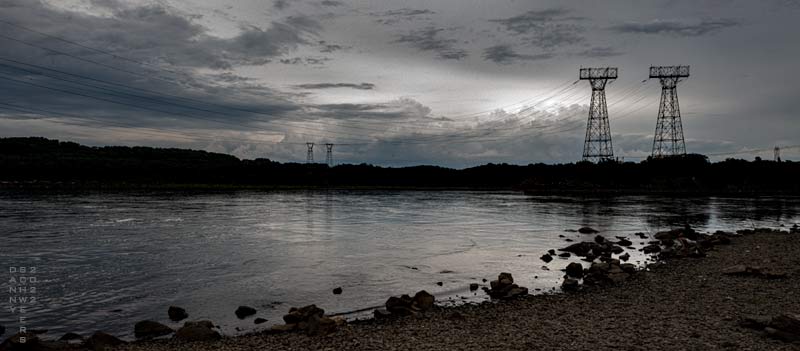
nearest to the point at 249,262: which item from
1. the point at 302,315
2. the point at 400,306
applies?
the point at 302,315

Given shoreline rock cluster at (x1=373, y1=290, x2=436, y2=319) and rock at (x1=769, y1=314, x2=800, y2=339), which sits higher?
rock at (x1=769, y1=314, x2=800, y2=339)

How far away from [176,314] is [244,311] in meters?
1.97

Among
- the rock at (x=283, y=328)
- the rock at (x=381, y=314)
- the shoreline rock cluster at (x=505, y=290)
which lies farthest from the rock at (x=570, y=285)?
the rock at (x=283, y=328)

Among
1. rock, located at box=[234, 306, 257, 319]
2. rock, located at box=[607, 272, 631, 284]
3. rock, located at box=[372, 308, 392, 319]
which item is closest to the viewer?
rock, located at box=[372, 308, 392, 319]

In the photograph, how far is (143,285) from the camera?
20.4 meters

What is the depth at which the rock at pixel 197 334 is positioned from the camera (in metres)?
12.8

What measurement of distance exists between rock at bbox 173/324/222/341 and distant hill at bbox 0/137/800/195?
443ft

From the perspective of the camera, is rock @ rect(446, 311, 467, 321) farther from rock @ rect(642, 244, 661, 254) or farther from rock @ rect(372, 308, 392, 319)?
rock @ rect(642, 244, 661, 254)

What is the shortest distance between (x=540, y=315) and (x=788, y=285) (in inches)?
367

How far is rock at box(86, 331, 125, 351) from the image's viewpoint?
483 inches

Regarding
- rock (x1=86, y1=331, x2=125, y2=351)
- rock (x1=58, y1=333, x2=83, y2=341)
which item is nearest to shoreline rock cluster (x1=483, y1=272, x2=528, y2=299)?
rock (x1=86, y1=331, x2=125, y2=351)

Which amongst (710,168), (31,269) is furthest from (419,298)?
(710,168)

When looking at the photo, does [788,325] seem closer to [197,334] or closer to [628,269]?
[628,269]

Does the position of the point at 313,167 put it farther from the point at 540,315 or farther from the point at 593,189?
the point at 540,315
